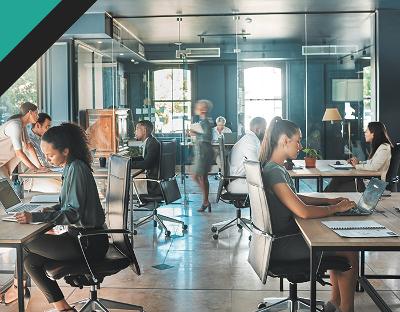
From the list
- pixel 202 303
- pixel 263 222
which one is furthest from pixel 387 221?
pixel 202 303

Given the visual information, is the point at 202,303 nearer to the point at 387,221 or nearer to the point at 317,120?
the point at 387,221

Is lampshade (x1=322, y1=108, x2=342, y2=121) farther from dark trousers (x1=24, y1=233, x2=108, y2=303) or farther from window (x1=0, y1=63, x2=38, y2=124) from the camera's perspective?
dark trousers (x1=24, y1=233, x2=108, y2=303)

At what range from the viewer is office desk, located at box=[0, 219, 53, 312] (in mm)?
2752

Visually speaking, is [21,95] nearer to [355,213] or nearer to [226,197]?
[226,197]

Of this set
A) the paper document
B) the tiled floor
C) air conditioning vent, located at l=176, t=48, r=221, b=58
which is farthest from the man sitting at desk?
air conditioning vent, located at l=176, t=48, r=221, b=58

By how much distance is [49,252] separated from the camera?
10.9ft

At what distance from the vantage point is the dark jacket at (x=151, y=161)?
639cm

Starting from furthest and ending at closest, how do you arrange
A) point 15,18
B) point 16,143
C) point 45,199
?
point 16,143 < point 45,199 < point 15,18

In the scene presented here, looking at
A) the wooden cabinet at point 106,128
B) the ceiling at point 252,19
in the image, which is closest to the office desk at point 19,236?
the ceiling at point 252,19

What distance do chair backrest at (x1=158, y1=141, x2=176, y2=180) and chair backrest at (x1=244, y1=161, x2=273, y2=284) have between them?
2.92 metres

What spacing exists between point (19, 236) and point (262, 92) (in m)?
7.49

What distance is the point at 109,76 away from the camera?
32.1 feet

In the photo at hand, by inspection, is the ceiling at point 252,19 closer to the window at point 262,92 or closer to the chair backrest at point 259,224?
the window at point 262,92

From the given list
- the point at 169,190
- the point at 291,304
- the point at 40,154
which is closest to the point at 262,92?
the point at 169,190
